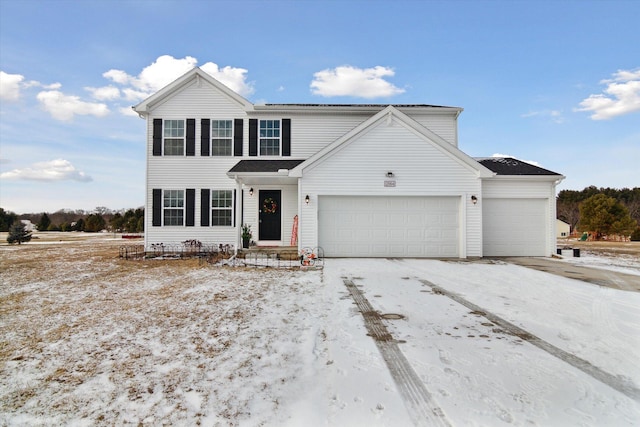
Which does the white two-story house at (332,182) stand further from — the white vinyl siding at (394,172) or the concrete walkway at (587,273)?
the concrete walkway at (587,273)

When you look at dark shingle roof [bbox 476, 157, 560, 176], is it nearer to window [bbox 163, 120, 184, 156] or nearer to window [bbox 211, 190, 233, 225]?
window [bbox 211, 190, 233, 225]

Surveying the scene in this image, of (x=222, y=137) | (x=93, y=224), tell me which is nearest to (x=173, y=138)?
(x=222, y=137)

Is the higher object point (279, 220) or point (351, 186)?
point (351, 186)

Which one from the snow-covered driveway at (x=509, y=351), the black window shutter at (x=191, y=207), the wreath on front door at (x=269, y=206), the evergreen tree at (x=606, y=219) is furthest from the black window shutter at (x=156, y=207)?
the evergreen tree at (x=606, y=219)

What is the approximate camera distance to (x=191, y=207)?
534 inches

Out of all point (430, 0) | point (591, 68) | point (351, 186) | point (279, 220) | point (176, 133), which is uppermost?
point (430, 0)

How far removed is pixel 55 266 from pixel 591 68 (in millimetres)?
23484

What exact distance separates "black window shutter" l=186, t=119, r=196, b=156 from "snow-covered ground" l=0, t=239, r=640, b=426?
782 centimetres

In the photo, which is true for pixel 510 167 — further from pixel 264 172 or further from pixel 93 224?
pixel 93 224

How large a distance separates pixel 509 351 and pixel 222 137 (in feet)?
43.0

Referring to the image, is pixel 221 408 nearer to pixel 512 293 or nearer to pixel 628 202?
pixel 512 293

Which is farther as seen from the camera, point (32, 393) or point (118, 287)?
point (118, 287)

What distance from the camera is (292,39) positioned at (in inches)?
600

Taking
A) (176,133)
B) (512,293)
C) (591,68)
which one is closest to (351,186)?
(512,293)
